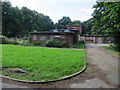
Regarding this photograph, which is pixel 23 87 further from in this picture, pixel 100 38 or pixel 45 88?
pixel 100 38

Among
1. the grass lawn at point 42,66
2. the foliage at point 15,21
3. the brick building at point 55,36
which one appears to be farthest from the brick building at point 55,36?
the foliage at point 15,21

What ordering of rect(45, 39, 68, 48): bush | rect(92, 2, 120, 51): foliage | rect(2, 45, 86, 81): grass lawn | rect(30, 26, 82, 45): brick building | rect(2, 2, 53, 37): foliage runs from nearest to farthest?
rect(2, 45, 86, 81): grass lawn, rect(92, 2, 120, 51): foliage, rect(45, 39, 68, 48): bush, rect(30, 26, 82, 45): brick building, rect(2, 2, 53, 37): foliage

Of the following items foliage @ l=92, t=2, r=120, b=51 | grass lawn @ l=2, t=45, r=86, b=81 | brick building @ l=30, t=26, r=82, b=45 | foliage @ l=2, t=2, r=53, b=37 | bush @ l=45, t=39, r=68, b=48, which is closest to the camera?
grass lawn @ l=2, t=45, r=86, b=81

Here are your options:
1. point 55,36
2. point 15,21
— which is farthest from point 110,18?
point 15,21

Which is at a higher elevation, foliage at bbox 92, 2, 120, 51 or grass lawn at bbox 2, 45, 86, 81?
foliage at bbox 92, 2, 120, 51

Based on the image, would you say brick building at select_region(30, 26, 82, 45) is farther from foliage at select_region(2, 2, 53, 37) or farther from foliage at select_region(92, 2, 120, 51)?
foliage at select_region(2, 2, 53, 37)

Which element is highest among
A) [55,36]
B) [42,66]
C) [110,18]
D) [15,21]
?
[15,21]

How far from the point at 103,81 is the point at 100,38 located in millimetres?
33285

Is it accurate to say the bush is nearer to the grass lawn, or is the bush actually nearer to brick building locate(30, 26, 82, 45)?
brick building locate(30, 26, 82, 45)

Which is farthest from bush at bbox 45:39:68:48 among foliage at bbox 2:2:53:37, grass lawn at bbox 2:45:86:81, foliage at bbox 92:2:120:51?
foliage at bbox 2:2:53:37

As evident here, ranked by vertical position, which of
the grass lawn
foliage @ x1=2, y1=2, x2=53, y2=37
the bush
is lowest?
the grass lawn

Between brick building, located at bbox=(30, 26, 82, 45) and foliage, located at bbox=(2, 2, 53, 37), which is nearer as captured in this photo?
brick building, located at bbox=(30, 26, 82, 45)

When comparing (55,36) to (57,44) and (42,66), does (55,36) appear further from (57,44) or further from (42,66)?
(42,66)

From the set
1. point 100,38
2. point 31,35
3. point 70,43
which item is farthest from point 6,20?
point 100,38
